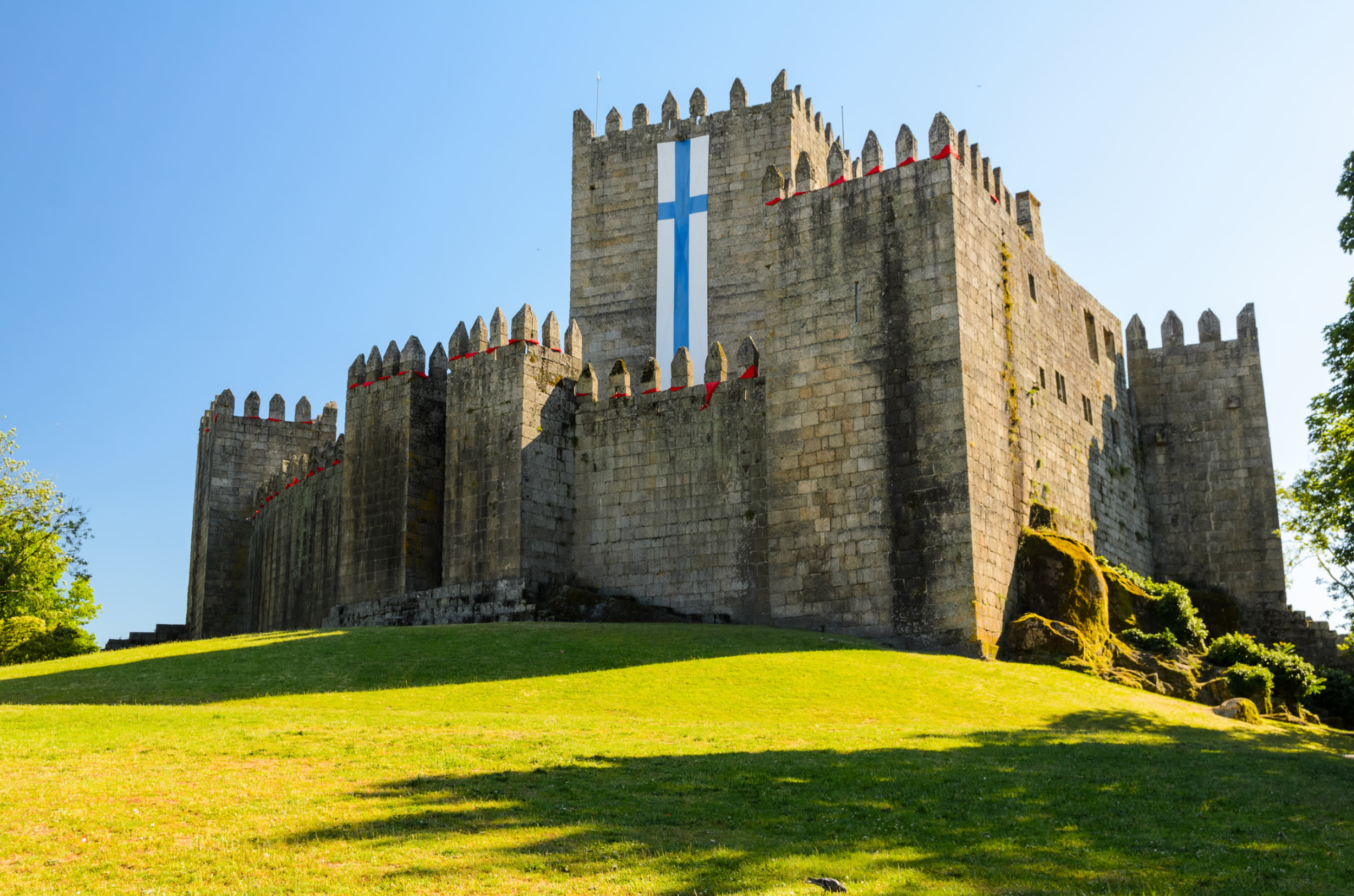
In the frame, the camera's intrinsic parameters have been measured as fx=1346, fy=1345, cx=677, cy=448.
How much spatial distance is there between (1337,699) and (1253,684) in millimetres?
5178

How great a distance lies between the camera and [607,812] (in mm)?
12836

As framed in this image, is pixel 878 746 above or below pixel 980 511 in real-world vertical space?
below

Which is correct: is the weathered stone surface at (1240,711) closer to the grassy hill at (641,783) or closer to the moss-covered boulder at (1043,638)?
the grassy hill at (641,783)

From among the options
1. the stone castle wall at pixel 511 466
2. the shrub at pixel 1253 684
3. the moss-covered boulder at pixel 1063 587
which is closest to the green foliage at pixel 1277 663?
the shrub at pixel 1253 684

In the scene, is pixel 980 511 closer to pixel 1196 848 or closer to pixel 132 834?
pixel 1196 848

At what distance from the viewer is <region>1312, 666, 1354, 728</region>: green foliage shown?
96.1ft

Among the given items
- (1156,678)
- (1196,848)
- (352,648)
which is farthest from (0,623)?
(1196,848)

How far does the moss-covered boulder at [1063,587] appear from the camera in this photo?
27.3m

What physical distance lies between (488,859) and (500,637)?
14.1 metres

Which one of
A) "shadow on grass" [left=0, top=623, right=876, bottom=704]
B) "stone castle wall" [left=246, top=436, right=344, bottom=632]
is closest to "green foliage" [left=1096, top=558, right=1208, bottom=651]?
"shadow on grass" [left=0, top=623, right=876, bottom=704]

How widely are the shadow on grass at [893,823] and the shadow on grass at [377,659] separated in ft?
25.1

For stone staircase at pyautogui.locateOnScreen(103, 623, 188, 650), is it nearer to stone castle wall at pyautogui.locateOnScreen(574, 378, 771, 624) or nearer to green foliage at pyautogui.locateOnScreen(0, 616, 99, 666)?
green foliage at pyautogui.locateOnScreen(0, 616, 99, 666)

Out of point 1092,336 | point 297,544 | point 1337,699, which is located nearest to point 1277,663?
point 1337,699

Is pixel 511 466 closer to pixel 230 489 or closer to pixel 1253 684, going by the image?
pixel 1253 684
